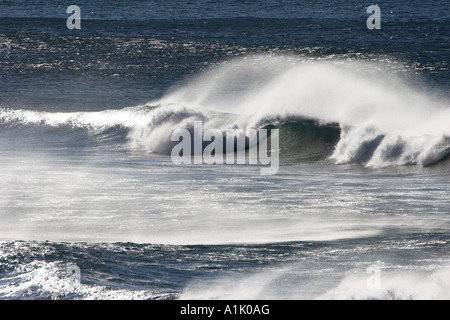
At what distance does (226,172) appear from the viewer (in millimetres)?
13602

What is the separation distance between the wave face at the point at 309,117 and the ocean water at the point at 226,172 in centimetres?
6

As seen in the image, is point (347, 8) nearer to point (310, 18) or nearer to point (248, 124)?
point (310, 18)

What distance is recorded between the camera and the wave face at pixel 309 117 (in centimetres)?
1512

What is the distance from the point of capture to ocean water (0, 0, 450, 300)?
25.5 feet

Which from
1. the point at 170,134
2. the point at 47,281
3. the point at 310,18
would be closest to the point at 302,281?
the point at 47,281

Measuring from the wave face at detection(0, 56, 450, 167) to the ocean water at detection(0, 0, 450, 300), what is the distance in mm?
63

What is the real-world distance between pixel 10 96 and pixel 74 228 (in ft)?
56.3

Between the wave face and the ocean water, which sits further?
the wave face

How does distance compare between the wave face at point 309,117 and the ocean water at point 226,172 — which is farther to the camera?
the wave face at point 309,117

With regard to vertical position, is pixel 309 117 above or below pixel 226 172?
above

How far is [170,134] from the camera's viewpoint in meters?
18.0

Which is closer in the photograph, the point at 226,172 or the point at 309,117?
the point at 226,172

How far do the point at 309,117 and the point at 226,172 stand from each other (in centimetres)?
505
